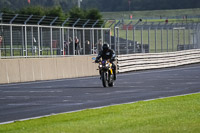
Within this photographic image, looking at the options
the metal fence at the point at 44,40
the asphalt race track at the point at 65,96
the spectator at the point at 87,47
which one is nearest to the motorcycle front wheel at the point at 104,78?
the asphalt race track at the point at 65,96

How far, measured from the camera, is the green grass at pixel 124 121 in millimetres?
9938

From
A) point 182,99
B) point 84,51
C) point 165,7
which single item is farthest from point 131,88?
point 165,7

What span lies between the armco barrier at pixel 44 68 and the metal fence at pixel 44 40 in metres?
0.70

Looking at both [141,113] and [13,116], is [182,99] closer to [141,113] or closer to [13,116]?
[141,113]

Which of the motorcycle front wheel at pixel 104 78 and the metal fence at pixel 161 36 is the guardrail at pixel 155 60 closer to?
the metal fence at pixel 161 36

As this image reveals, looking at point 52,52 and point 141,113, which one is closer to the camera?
point 141,113

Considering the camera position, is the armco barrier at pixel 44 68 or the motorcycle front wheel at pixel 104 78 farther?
the armco barrier at pixel 44 68

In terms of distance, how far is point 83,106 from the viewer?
1459 cm

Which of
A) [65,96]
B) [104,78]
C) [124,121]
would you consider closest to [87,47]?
[104,78]

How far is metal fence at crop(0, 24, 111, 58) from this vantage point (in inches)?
989

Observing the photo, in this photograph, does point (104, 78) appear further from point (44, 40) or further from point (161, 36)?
point (161, 36)

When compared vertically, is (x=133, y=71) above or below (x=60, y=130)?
below

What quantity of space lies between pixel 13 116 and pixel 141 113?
2706mm

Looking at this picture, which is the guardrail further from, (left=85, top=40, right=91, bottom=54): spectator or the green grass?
the green grass
